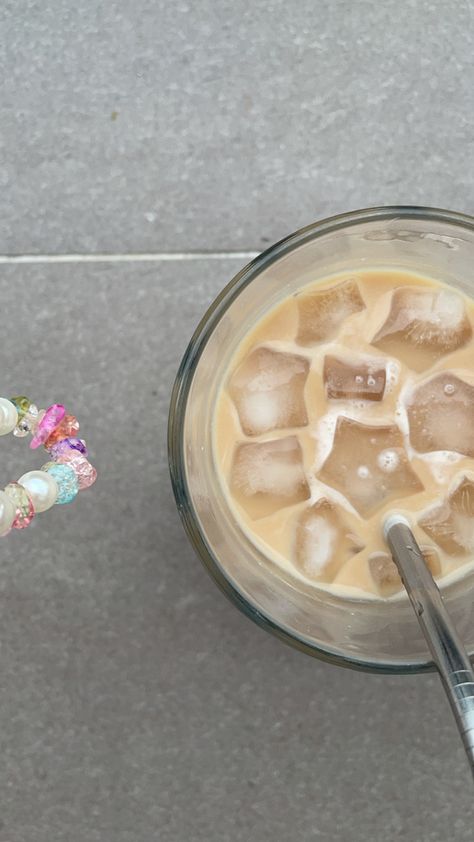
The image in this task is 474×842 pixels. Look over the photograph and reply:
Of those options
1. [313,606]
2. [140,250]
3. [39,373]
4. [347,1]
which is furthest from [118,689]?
[347,1]

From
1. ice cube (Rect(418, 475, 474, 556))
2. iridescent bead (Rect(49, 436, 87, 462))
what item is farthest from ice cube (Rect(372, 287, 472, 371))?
iridescent bead (Rect(49, 436, 87, 462))

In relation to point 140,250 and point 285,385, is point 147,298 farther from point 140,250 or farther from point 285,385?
point 285,385

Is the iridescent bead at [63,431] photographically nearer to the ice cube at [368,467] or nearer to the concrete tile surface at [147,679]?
the concrete tile surface at [147,679]

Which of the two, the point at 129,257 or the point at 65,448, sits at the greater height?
the point at 129,257

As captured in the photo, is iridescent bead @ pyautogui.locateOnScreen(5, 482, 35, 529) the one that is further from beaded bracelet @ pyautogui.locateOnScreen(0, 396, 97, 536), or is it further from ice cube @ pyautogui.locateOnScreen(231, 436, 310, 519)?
ice cube @ pyautogui.locateOnScreen(231, 436, 310, 519)

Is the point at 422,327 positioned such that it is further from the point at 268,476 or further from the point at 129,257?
the point at 129,257

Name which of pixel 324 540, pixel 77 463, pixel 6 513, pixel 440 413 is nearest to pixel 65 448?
pixel 77 463
